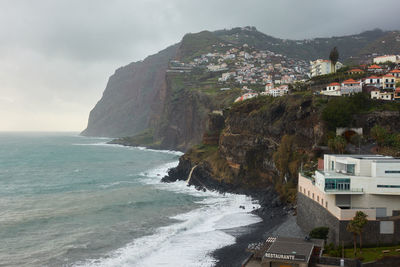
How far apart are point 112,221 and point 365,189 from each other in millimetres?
30068

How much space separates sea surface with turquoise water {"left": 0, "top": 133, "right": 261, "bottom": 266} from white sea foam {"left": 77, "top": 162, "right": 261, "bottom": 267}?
77mm

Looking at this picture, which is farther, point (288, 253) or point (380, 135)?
point (380, 135)

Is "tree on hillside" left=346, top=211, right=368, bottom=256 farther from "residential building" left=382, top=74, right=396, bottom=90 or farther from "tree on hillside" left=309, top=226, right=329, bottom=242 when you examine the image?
"residential building" left=382, top=74, right=396, bottom=90

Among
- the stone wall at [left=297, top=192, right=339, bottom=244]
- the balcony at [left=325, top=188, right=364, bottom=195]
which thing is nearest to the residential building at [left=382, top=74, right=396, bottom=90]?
the stone wall at [left=297, top=192, right=339, bottom=244]

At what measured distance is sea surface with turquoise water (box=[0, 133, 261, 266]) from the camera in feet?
112

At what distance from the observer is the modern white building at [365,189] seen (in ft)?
98.5

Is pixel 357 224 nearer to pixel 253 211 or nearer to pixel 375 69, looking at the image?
pixel 253 211

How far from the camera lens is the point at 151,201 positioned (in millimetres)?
57219

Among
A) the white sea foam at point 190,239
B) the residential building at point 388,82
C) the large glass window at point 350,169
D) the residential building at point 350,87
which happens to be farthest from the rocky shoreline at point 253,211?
the residential building at point 388,82

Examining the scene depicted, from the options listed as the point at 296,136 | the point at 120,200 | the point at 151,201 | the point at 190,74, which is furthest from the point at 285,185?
the point at 190,74

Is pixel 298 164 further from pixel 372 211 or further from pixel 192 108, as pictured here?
pixel 192 108

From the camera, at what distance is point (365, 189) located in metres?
30.8

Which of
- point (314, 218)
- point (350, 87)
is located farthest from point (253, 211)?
point (350, 87)

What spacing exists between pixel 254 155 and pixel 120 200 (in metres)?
25.1
